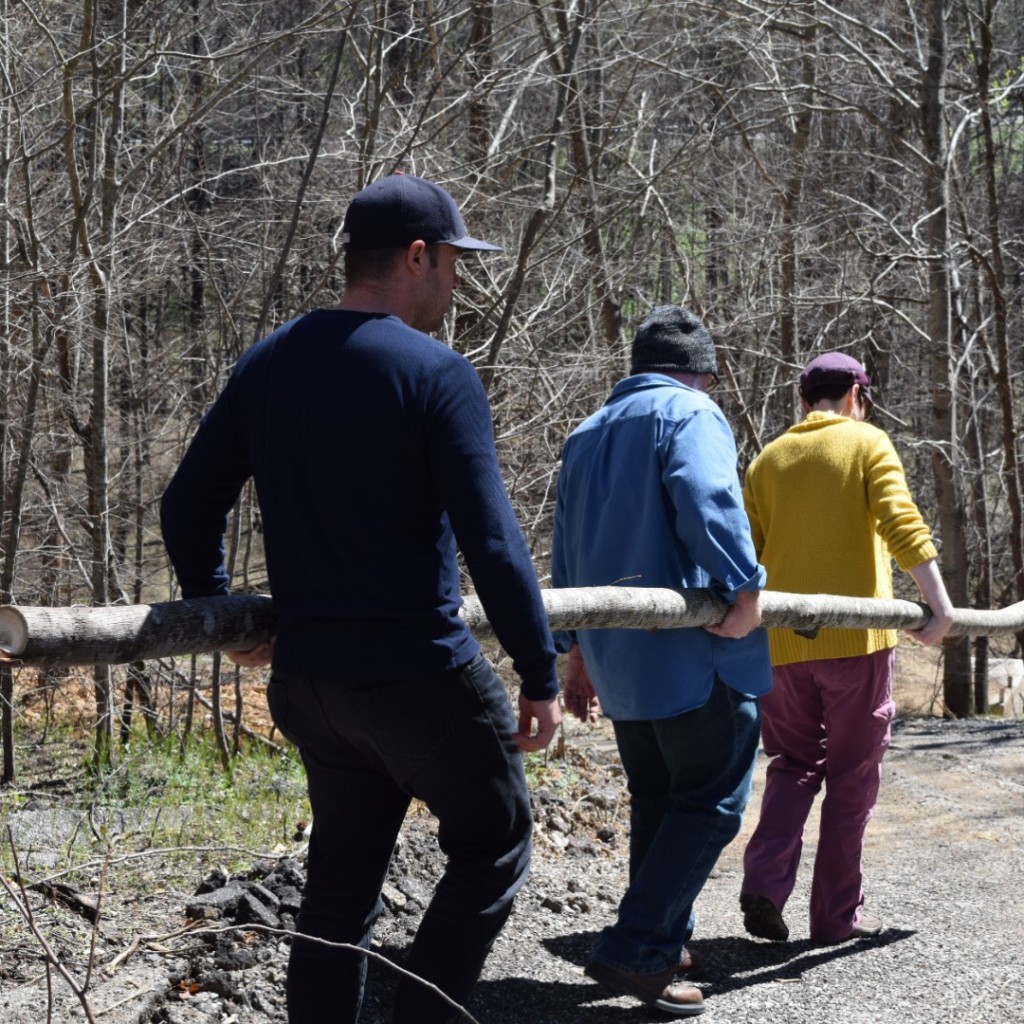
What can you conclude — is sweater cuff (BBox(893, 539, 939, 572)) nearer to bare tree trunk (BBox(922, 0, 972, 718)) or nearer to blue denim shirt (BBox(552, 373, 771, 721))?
blue denim shirt (BBox(552, 373, 771, 721))

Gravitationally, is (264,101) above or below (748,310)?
above

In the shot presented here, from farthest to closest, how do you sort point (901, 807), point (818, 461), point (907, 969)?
point (901, 807)
point (818, 461)
point (907, 969)

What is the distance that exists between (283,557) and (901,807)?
202 inches

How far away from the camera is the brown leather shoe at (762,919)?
14.3ft

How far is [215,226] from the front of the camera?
28.8ft

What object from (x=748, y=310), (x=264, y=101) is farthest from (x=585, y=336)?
(x=264, y=101)

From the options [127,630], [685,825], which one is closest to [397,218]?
[127,630]

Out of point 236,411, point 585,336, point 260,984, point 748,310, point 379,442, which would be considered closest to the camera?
point 379,442

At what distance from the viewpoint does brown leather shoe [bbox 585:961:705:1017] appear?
3.67m

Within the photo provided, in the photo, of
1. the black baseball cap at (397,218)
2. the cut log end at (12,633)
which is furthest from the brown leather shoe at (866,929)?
the cut log end at (12,633)

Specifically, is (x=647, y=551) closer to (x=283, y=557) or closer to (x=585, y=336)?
(x=283, y=557)

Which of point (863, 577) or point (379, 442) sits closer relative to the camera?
point (379, 442)

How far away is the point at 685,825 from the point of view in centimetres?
375

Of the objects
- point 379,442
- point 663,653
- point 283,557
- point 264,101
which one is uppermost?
point 264,101
